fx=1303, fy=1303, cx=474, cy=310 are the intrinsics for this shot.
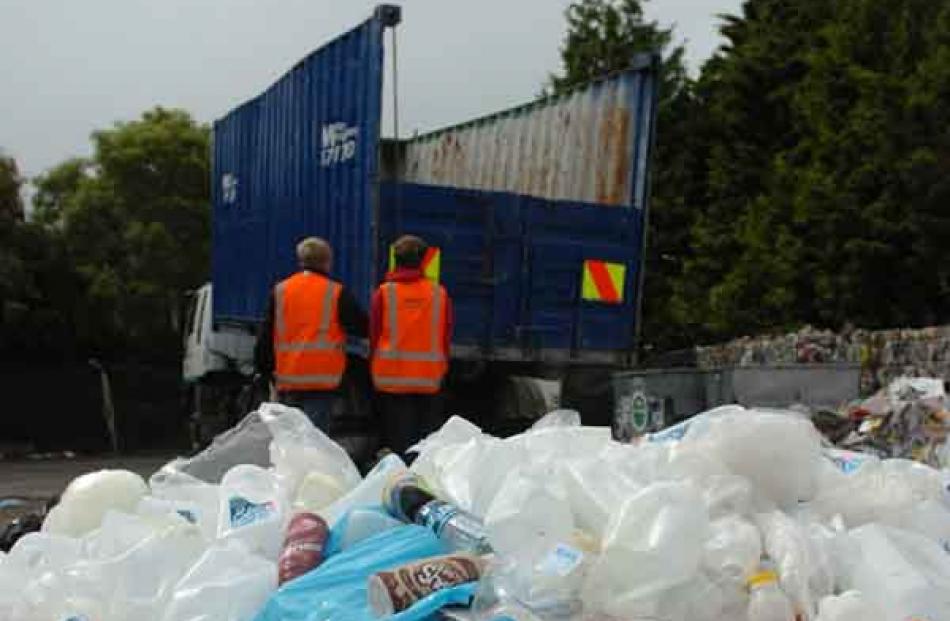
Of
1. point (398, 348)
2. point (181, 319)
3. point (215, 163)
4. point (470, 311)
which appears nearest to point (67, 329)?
point (181, 319)

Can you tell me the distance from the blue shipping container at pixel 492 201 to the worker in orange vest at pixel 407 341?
141cm

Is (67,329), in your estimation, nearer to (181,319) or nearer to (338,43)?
(181,319)

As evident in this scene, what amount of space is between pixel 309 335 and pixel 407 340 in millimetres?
532

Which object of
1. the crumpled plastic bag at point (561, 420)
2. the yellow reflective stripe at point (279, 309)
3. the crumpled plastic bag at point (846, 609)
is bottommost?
the crumpled plastic bag at point (846, 609)

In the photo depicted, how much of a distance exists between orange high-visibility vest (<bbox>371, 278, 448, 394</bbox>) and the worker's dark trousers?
7 centimetres

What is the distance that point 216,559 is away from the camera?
2.87m

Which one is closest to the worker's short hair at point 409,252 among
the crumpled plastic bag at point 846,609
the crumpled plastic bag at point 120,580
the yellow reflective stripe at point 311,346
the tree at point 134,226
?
the yellow reflective stripe at point 311,346

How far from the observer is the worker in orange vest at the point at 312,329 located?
682 centimetres

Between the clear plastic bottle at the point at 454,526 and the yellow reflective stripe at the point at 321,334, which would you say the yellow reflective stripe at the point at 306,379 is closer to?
the yellow reflective stripe at the point at 321,334

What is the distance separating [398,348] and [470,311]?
1.93m

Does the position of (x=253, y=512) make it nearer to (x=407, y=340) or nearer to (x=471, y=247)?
(x=407, y=340)

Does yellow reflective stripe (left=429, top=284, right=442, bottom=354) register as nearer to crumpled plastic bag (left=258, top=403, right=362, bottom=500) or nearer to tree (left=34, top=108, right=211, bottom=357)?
crumpled plastic bag (left=258, top=403, right=362, bottom=500)

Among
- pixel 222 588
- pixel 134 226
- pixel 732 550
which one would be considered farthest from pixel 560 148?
pixel 134 226

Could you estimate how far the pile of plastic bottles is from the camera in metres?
2.42
